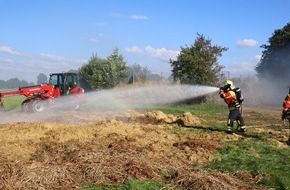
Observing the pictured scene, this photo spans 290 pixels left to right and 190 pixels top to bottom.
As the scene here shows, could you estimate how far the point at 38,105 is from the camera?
20500 millimetres

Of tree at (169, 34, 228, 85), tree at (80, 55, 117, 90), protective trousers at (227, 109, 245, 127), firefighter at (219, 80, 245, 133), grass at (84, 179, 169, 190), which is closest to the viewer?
grass at (84, 179, 169, 190)

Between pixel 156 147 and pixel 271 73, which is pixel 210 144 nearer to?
pixel 156 147

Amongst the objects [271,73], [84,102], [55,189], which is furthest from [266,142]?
[271,73]

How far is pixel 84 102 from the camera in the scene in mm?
23250

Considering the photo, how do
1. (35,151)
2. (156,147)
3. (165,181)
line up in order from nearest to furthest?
(165,181) → (35,151) → (156,147)

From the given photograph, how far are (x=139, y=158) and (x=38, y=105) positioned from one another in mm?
13406

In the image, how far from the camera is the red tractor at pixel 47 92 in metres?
20.5

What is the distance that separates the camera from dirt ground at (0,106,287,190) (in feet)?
22.9

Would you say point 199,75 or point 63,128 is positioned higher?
point 199,75

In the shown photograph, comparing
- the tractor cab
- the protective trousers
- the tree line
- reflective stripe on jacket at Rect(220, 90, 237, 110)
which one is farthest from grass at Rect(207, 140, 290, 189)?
the tree line

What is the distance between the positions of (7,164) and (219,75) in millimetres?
23498

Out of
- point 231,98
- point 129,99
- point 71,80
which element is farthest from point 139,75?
point 231,98

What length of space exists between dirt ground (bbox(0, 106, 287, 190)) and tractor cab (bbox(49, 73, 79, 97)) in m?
9.92

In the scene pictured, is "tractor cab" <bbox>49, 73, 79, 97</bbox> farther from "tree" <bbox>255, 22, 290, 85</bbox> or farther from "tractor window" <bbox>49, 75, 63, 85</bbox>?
"tree" <bbox>255, 22, 290, 85</bbox>
